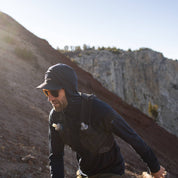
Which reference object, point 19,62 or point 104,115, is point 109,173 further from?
point 19,62

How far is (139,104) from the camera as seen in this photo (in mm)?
41719

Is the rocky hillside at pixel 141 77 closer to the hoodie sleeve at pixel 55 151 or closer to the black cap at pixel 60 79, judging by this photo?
the hoodie sleeve at pixel 55 151

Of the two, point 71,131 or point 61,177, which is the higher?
point 71,131

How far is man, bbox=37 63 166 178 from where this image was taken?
6.24 feet

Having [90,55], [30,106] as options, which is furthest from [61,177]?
[90,55]

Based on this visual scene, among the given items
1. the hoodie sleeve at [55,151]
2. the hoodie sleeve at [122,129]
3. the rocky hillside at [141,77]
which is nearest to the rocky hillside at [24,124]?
the hoodie sleeve at [55,151]

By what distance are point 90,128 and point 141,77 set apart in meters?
45.4

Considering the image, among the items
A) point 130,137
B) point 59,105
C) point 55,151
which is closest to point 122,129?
point 130,137

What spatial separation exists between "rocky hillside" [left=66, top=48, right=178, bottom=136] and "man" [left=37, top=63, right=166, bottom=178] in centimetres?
3535

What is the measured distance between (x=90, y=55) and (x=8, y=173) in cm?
4202

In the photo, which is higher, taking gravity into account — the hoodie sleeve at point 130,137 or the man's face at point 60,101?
the man's face at point 60,101

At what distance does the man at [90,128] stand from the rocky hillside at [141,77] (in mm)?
35354

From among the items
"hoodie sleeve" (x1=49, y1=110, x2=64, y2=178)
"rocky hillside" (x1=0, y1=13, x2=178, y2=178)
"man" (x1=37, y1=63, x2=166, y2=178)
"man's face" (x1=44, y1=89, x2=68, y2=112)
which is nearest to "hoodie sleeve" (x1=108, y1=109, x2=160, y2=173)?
"man" (x1=37, y1=63, x2=166, y2=178)

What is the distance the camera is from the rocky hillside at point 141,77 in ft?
134
